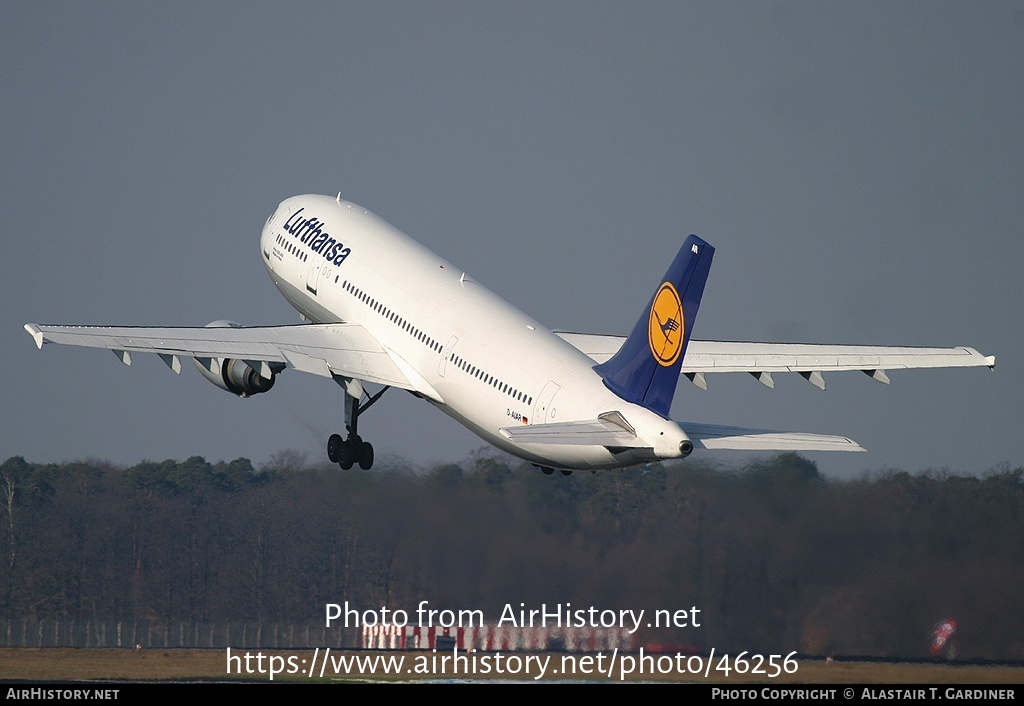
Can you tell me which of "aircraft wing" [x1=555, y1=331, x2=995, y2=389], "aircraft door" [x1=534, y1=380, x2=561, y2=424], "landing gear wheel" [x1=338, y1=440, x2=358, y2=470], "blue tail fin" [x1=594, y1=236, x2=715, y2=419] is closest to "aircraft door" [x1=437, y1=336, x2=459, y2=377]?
"aircraft wing" [x1=555, y1=331, x2=995, y2=389]

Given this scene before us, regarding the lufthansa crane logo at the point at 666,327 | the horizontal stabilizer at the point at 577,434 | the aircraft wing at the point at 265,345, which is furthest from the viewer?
the aircraft wing at the point at 265,345

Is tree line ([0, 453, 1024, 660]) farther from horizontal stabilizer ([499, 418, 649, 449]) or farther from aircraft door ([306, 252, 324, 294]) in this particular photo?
horizontal stabilizer ([499, 418, 649, 449])

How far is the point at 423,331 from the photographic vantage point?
54.7 meters

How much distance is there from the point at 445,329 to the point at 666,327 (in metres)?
7.88

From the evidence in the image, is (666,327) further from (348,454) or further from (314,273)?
(314,273)

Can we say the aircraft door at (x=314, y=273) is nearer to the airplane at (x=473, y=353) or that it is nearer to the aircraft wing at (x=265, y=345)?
the airplane at (x=473, y=353)

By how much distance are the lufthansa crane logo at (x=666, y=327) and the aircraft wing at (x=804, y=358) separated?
5245 millimetres

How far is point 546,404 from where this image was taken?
162ft

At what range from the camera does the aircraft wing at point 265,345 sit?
2093 inches

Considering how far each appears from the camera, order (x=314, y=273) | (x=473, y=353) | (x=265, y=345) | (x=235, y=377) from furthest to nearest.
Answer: (x=314, y=273), (x=235, y=377), (x=265, y=345), (x=473, y=353)

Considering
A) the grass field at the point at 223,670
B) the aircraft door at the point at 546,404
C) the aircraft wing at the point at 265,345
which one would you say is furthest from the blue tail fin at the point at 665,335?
the aircraft wing at the point at 265,345

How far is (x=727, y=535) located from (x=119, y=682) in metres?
15.6

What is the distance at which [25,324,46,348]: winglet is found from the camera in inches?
2063

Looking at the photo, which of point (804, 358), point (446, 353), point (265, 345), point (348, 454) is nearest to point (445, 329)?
point (446, 353)
